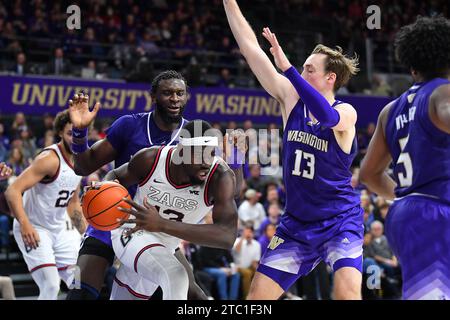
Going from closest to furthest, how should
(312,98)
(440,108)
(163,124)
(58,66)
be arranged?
(440,108)
(312,98)
(163,124)
(58,66)

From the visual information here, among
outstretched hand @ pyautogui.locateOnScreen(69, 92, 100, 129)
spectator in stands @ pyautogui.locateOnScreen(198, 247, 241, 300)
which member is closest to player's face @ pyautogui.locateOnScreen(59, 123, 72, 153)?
outstretched hand @ pyautogui.locateOnScreen(69, 92, 100, 129)

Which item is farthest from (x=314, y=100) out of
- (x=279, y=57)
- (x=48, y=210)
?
(x=48, y=210)

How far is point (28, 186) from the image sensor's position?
21.8 feet

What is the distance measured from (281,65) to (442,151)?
130 centimetres

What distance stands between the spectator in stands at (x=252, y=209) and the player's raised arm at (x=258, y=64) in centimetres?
607

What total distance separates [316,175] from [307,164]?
0.31 feet

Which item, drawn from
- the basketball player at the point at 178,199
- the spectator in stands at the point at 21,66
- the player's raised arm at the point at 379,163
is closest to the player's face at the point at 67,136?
the basketball player at the point at 178,199

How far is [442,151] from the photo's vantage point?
3537mm

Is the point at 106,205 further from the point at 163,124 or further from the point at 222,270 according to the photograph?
the point at 222,270

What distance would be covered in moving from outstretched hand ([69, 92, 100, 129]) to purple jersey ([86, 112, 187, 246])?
0.19m

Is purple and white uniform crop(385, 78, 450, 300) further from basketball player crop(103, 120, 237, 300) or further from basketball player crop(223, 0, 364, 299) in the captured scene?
basketball player crop(103, 120, 237, 300)

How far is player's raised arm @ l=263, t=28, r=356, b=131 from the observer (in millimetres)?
4355

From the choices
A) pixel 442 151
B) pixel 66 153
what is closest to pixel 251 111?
pixel 66 153

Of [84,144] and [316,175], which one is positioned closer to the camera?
[316,175]
